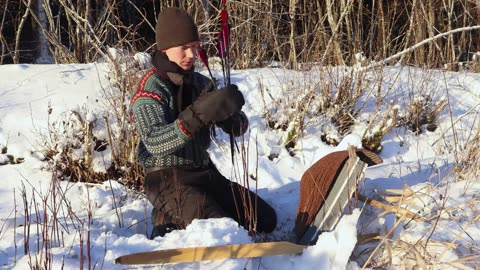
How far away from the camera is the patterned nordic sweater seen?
227 cm

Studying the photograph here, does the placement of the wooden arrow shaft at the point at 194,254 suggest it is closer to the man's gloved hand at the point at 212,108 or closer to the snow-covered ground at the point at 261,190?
the snow-covered ground at the point at 261,190

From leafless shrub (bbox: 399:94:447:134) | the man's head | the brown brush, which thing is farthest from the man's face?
leafless shrub (bbox: 399:94:447:134)

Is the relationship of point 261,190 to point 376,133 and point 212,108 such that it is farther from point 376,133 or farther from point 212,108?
point 376,133

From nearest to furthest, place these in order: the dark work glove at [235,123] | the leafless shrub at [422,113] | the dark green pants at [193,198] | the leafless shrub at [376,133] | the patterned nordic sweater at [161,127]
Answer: the patterned nordic sweater at [161,127] < the dark green pants at [193,198] < the dark work glove at [235,123] < the leafless shrub at [376,133] < the leafless shrub at [422,113]

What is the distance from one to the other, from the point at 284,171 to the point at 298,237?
1408 millimetres

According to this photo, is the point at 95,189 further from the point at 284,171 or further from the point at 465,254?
the point at 465,254

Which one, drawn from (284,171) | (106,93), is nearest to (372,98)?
(284,171)

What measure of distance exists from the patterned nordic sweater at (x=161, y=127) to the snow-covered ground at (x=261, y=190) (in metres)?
0.34

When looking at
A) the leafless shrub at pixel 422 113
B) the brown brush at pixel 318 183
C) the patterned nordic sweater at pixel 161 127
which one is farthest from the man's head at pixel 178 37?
the leafless shrub at pixel 422 113

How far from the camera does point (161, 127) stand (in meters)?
2.30

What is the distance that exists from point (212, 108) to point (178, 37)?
437 mm

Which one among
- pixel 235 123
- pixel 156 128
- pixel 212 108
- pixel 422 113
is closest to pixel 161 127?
pixel 156 128

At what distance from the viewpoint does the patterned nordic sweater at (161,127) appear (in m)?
2.27

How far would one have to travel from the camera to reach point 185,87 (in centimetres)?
253
